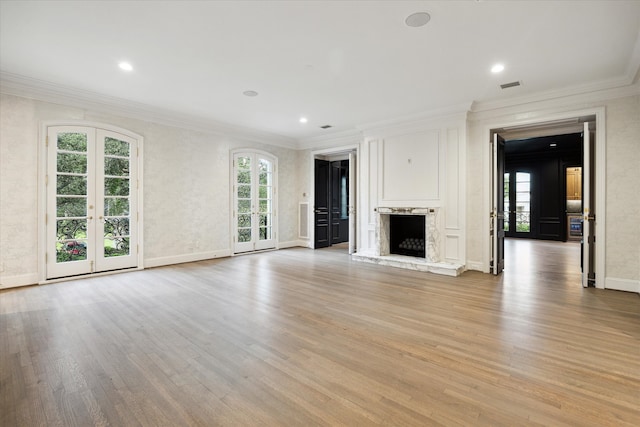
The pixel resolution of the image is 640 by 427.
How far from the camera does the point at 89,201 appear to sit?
199 inches

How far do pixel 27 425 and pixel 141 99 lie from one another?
4.92m

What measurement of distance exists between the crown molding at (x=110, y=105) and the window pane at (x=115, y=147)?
47 cm

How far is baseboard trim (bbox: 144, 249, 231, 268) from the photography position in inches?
229

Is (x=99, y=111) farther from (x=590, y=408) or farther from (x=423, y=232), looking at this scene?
(x=590, y=408)

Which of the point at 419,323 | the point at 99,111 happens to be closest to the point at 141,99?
the point at 99,111

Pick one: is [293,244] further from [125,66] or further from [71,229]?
[125,66]

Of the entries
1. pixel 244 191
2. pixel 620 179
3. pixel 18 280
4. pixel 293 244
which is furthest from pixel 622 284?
pixel 18 280

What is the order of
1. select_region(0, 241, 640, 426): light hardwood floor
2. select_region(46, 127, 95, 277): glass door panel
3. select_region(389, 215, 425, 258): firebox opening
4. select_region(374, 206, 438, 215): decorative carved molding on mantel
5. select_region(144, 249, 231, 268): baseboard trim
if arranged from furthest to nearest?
select_region(389, 215, 425, 258): firebox opening → select_region(144, 249, 231, 268): baseboard trim → select_region(374, 206, 438, 215): decorative carved molding on mantel → select_region(46, 127, 95, 277): glass door panel → select_region(0, 241, 640, 426): light hardwood floor

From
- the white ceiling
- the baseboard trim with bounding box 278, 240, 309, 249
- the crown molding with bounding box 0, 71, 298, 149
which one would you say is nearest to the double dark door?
the baseboard trim with bounding box 278, 240, 309, 249

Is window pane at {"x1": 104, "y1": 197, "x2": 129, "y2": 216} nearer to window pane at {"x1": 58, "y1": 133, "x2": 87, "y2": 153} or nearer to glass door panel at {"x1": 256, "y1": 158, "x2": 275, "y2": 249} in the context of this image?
window pane at {"x1": 58, "y1": 133, "x2": 87, "y2": 153}

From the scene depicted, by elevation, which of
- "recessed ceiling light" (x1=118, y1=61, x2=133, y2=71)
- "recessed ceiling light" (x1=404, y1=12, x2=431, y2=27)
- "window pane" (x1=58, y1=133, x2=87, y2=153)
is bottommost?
"window pane" (x1=58, y1=133, x2=87, y2=153)

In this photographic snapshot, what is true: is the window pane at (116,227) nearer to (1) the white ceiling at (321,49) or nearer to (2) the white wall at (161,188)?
(2) the white wall at (161,188)

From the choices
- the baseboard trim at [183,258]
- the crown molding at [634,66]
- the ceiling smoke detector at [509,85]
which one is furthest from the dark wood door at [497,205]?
the baseboard trim at [183,258]

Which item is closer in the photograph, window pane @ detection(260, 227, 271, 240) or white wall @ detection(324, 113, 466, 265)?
white wall @ detection(324, 113, 466, 265)
